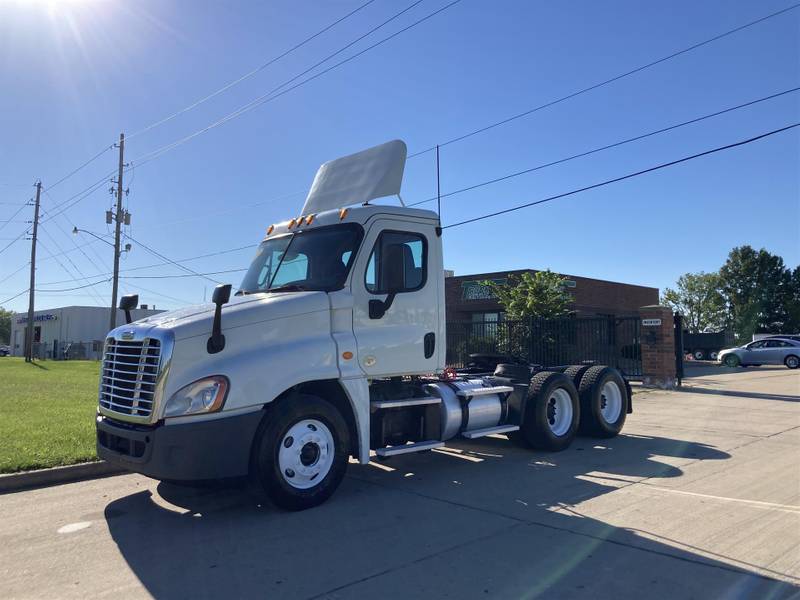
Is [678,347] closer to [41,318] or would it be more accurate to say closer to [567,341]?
[567,341]

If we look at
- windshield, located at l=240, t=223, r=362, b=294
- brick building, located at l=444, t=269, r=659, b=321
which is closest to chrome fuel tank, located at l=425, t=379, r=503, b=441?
windshield, located at l=240, t=223, r=362, b=294

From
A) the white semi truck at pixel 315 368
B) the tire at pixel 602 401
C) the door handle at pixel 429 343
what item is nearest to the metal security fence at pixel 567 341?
the tire at pixel 602 401

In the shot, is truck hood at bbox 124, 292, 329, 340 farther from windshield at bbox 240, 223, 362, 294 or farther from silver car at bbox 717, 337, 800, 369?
silver car at bbox 717, 337, 800, 369

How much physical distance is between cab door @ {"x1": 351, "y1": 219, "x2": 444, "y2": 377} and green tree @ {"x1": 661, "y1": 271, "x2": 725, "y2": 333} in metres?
58.9

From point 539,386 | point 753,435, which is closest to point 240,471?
point 539,386

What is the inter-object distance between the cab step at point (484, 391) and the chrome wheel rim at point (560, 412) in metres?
0.94

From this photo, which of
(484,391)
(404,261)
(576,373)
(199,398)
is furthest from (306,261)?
(576,373)

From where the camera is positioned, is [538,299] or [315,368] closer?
[315,368]

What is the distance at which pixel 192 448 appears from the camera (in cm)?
501

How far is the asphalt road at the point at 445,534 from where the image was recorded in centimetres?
398

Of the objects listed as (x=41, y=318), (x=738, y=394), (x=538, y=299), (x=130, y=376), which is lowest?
(x=738, y=394)

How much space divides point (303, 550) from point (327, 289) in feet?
8.44

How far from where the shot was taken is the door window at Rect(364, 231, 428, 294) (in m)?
6.40

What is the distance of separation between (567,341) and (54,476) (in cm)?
1586
